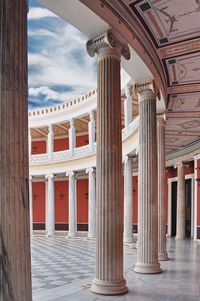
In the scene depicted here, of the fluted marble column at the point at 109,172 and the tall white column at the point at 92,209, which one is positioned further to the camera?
the tall white column at the point at 92,209

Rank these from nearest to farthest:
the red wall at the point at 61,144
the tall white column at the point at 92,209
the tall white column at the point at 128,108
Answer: the tall white column at the point at 128,108
the tall white column at the point at 92,209
the red wall at the point at 61,144

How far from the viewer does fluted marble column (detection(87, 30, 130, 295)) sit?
679cm

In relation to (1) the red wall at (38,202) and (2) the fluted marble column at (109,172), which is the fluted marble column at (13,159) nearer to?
(2) the fluted marble column at (109,172)

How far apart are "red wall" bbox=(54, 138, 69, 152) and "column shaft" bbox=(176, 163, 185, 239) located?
1063 cm

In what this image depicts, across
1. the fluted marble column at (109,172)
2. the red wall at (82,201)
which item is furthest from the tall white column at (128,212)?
the fluted marble column at (109,172)

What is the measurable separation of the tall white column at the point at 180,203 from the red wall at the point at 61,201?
10037mm

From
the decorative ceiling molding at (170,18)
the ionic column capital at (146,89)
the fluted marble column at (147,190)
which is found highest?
the decorative ceiling molding at (170,18)

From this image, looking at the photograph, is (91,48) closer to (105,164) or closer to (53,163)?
(105,164)

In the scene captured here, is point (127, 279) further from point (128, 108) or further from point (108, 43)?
point (128, 108)

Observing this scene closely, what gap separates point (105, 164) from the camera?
6.94 m

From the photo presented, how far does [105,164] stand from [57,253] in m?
10.5

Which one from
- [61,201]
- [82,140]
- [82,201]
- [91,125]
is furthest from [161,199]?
[61,201]

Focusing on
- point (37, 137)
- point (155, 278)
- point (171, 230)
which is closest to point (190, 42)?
point (155, 278)

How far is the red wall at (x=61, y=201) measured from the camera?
99.0ft
